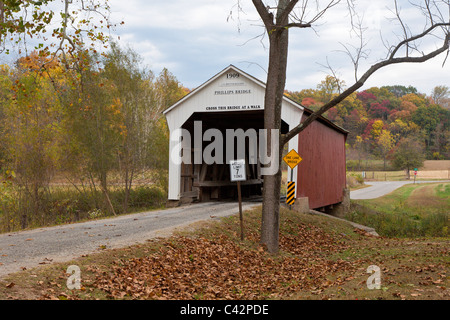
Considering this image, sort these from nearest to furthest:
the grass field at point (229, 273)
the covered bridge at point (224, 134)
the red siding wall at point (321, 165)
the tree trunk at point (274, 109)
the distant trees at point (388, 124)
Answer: the grass field at point (229, 273)
the tree trunk at point (274, 109)
the covered bridge at point (224, 134)
the red siding wall at point (321, 165)
the distant trees at point (388, 124)

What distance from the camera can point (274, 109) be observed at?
10844mm

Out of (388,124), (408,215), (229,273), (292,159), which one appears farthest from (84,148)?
(388,124)

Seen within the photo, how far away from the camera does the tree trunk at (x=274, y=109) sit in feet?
35.6

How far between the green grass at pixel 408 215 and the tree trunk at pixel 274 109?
1309 cm

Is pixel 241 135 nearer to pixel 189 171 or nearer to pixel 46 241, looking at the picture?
pixel 189 171

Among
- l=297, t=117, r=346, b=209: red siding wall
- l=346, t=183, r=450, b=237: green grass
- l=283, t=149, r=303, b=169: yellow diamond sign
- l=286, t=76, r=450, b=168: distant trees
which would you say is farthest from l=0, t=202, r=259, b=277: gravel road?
l=286, t=76, r=450, b=168: distant trees

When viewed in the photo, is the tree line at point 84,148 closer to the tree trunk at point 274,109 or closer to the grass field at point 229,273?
the tree trunk at point 274,109

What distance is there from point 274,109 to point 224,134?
11472 millimetres

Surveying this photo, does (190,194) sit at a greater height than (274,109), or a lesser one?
lesser

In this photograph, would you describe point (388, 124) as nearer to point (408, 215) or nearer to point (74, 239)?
point (408, 215)

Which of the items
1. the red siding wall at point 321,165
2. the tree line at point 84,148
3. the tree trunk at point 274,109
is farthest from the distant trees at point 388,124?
the tree trunk at point 274,109

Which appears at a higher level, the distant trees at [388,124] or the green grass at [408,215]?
the distant trees at [388,124]
